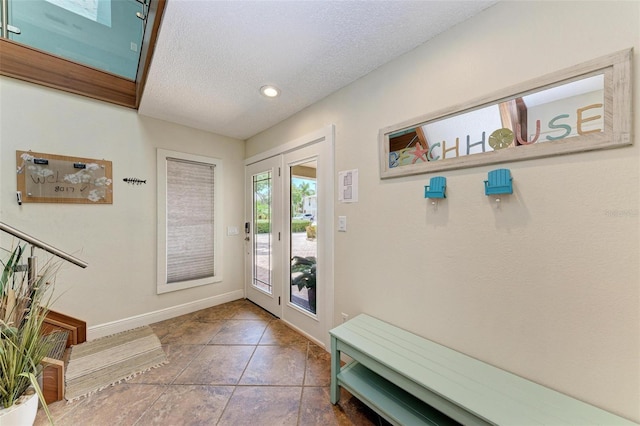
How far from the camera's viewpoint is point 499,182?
1185 millimetres

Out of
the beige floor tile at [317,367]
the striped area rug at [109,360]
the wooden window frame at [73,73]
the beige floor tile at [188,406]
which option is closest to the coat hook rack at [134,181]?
the wooden window frame at [73,73]

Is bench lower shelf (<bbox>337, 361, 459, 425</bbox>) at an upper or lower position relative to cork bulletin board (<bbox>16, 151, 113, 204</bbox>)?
lower

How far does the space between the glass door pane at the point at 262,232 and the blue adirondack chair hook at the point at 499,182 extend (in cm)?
232

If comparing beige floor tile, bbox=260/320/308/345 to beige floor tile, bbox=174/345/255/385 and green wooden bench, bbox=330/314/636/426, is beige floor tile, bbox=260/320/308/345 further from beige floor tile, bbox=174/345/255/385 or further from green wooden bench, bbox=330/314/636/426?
green wooden bench, bbox=330/314/636/426

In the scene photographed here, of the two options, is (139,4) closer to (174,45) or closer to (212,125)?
(212,125)

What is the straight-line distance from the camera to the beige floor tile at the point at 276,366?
178 centimetres

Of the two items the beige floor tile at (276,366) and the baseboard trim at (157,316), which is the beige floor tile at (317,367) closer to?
the beige floor tile at (276,366)

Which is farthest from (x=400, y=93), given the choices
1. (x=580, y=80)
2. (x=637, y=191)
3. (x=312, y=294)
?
(x=312, y=294)

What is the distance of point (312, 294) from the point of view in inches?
94.5

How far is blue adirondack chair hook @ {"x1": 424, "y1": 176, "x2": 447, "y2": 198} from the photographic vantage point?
4.59 ft

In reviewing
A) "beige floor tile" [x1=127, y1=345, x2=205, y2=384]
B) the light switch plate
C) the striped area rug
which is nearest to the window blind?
the striped area rug

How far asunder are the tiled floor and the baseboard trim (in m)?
0.38

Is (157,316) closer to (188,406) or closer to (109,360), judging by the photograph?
(109,360)

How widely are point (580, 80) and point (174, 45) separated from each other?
90.6 inches
